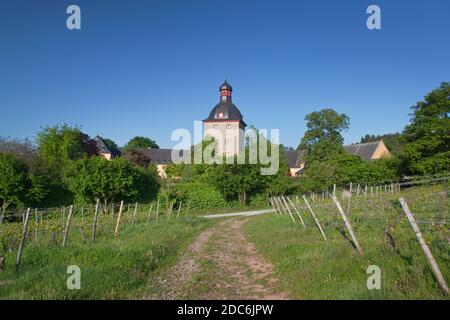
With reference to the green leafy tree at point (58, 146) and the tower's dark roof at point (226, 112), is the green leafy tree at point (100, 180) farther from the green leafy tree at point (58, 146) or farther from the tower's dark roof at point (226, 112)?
the tower's dark roof at point (226, 112)

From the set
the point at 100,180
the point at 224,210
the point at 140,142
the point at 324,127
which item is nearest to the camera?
the point at 100,180

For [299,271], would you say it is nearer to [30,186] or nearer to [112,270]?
[112,270]

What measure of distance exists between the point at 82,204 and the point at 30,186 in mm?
4438

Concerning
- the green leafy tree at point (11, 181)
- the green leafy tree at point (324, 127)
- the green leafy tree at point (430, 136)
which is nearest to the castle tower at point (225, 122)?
the green leafy tree at point (324, 127)

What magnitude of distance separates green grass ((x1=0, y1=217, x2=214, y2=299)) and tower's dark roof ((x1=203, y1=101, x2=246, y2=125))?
58417 mm

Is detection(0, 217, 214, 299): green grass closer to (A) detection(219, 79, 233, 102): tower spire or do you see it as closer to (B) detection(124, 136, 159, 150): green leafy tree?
(A) detection(219, 79, 233, 102): tower spire

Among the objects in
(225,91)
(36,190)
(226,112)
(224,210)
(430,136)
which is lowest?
(224,210)

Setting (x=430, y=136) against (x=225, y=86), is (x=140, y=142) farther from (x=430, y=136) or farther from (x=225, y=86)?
(x=430, y=136)

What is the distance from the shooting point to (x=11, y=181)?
91.1 feet

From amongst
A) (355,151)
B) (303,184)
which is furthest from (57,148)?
(355,151)

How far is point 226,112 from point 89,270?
6293 centimetres

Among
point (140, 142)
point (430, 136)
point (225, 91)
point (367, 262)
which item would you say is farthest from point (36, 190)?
point (140, 142)

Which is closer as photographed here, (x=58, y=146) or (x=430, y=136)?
(x=430, y=136)

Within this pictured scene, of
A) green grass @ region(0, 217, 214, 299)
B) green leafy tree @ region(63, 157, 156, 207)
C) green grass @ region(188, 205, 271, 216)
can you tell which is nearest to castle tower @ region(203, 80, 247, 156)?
green grass @ region(188, 205, 271, 216)
